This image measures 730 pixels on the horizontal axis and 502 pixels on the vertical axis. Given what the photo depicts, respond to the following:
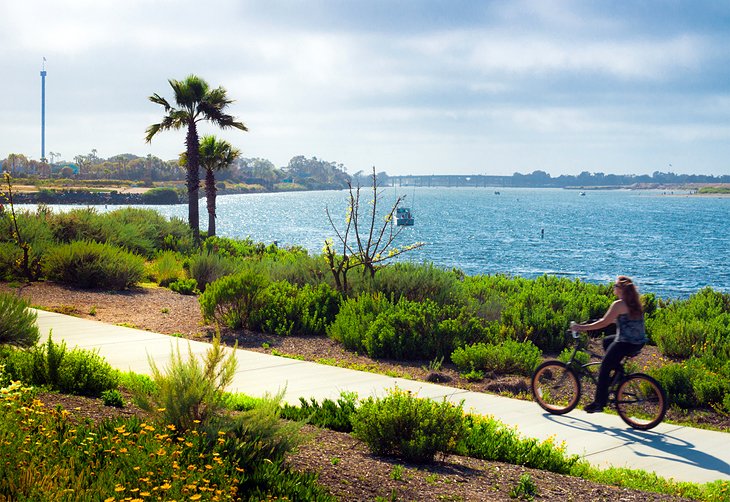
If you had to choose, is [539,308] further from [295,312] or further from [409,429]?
[409,429]

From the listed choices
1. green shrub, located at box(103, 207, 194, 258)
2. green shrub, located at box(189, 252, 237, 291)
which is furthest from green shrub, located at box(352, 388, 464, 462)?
green shrub, located at box(103, 207, 194, 258)

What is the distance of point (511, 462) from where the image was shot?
6965 millimetres

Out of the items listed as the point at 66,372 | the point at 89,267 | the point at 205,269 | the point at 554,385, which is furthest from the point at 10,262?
the point at 554,385

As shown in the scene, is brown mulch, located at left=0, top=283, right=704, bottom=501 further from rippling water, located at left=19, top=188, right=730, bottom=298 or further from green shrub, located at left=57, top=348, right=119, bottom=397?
rippling water, located at left=19, top=188, right=730, bottom=298

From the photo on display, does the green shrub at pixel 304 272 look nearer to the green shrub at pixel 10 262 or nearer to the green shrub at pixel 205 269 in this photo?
the green shrub at pixel 205 269

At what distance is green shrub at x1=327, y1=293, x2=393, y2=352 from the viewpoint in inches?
518

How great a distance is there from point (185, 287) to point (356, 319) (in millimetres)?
7918

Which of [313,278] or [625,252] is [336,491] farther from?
[625,252]

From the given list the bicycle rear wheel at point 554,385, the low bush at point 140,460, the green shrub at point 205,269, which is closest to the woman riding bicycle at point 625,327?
the bicycle rear wheel at point 554,385

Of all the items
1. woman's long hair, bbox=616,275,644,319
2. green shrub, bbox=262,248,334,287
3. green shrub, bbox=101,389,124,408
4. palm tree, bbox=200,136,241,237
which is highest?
palm tree, bbox=200,136,241,237

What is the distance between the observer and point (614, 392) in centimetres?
875

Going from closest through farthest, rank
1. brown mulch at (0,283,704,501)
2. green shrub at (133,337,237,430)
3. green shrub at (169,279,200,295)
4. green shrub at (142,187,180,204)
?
brown mulch at (0,283,704,501), green shrub at (133,337,237,430), green shrub at (169,279,200,295), green shrub at (142,187,180,204)

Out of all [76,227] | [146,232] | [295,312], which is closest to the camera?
[295,312]

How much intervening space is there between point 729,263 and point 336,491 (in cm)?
7228
